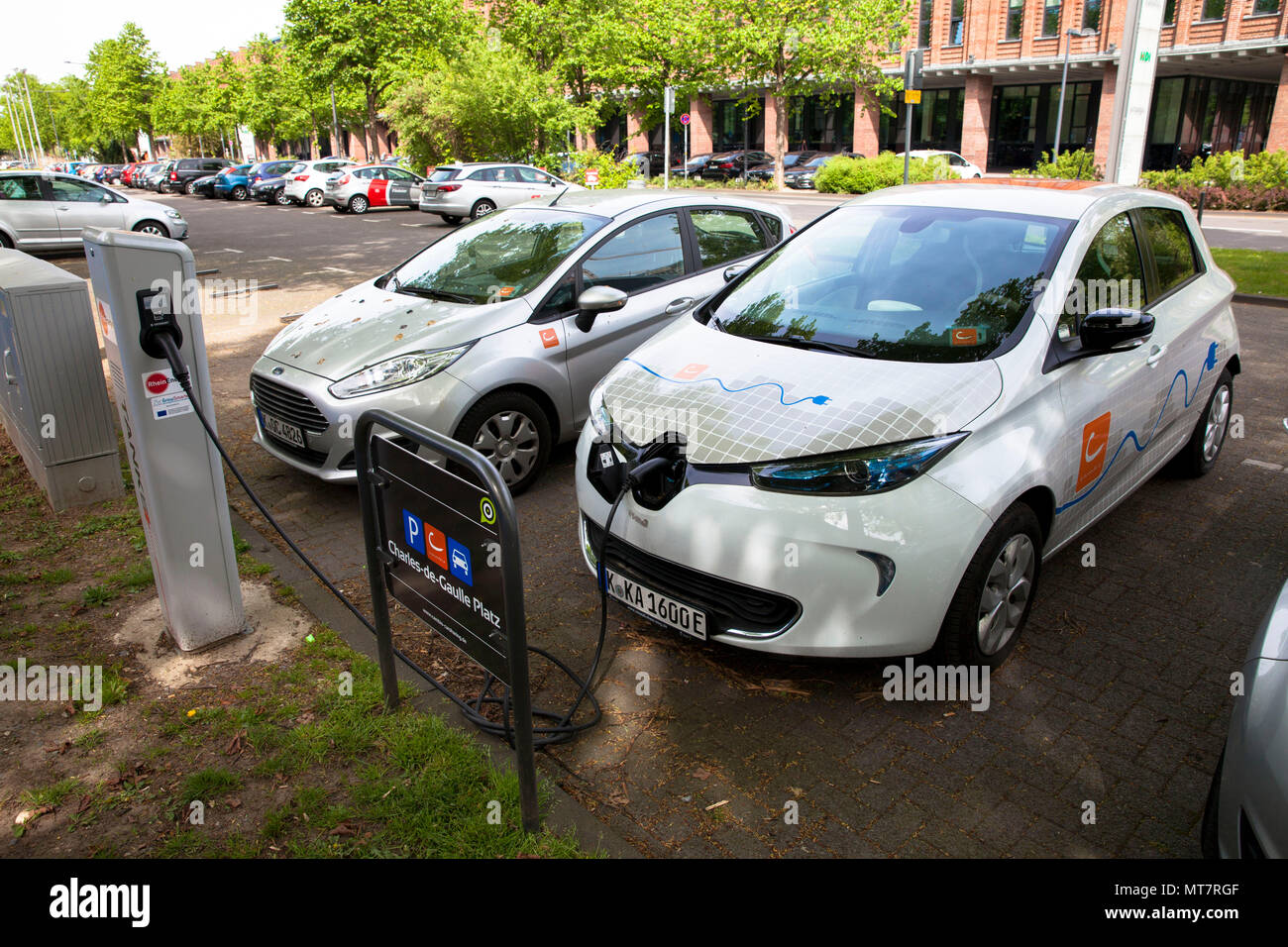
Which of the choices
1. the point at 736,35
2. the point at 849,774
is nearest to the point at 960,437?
the point at 849,774

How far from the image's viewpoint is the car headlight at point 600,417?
3.86 meters

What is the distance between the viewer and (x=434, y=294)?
19.2 ft

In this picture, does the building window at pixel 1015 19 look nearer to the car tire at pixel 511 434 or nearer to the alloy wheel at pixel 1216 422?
the alloy wheel at pixel 1216 422

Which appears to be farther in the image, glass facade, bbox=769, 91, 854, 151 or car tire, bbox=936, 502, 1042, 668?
Answer: glass facade, bbox=769, 91, 854, 151

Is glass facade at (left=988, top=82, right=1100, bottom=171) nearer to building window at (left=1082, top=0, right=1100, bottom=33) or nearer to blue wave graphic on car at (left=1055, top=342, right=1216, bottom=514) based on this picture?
building window at (left=1082, top=0, right=1100, bottom=33)

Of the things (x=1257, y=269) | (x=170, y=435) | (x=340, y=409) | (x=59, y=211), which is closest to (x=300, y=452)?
(x=340, y=409)

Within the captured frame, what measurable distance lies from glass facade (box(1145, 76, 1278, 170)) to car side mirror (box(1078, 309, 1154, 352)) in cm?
4061

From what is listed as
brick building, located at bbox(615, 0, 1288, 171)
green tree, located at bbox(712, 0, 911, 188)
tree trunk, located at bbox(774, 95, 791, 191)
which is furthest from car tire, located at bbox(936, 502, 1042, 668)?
brick building, located at bbox(615, 0, 1288, 171)

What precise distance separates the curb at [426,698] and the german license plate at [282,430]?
1.78 ft

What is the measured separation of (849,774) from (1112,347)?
210 centimetres

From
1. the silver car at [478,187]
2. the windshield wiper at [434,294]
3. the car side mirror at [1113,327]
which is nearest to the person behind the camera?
→ the car side mirror at [1113,327]

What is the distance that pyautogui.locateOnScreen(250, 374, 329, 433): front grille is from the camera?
5.12 m

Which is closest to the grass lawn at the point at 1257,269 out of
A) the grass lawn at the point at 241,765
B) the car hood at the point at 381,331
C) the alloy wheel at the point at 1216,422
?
the alloy wheel at the point at 1216,422

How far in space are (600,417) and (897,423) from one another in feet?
4.27
